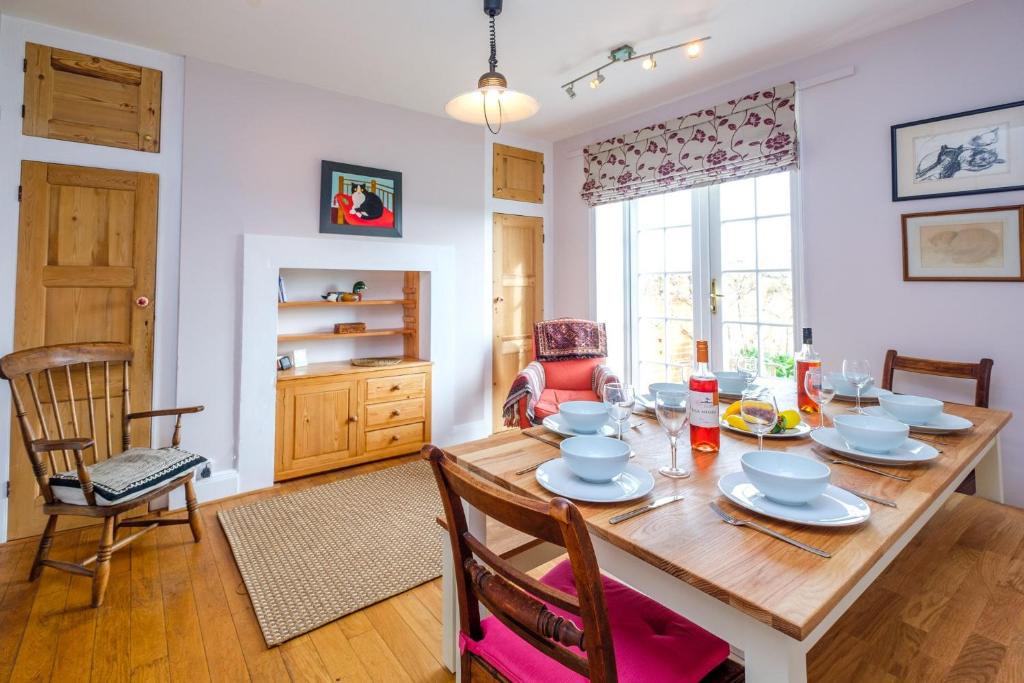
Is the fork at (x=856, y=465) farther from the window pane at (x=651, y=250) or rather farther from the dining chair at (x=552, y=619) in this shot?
the window pane at (x=651, y=250)

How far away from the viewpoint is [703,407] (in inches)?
49.8

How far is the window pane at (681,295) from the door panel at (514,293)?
1.20 meters

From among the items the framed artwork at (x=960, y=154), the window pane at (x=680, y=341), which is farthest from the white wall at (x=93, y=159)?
the framed artwork at (x=960, y=154)

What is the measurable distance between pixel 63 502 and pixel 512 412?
223cm

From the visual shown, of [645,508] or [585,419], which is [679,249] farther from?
[645,508]

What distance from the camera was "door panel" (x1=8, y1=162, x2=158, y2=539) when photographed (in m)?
2.36

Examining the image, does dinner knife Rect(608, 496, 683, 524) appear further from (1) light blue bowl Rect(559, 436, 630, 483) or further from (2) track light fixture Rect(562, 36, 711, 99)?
(2) track light fixture Rect(562, 36, 711, 99)

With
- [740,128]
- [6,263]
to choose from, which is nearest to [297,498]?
[6,263]

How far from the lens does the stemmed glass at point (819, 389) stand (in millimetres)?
1415

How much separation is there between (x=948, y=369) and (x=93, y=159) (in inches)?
172

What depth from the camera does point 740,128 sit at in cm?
304

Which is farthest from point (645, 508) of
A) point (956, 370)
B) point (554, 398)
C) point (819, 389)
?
point (554, 398)

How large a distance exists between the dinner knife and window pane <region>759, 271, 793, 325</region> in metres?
2.49

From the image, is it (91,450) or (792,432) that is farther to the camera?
(91,450)
